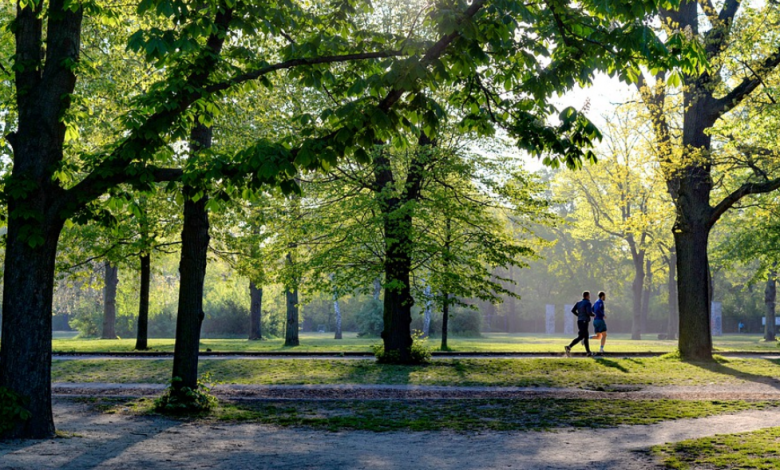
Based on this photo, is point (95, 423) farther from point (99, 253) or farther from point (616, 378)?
point (99, 253)

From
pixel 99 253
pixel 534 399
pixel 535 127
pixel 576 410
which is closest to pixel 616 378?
pixel 534 399

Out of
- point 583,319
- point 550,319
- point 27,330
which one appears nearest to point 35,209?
point 27,330

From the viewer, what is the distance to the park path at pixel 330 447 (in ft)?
24.8

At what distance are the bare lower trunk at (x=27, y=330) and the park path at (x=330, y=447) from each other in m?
0.49

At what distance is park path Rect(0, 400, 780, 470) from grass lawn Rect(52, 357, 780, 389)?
16.9ft

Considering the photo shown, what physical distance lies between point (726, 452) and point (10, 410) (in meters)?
8.14

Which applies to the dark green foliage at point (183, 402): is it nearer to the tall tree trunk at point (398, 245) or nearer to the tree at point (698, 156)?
the tall tree trunk at point (398, 245)

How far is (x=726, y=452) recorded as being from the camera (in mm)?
7910

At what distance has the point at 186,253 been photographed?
478 inches

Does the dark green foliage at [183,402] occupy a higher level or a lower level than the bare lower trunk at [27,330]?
lower

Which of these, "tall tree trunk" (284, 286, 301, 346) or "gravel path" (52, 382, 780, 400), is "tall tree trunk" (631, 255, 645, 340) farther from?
"gravel path" (52, 382, 780, 400)

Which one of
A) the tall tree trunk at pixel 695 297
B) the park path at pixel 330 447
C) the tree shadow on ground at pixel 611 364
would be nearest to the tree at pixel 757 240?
the tall tree trunk at pixel 695 297

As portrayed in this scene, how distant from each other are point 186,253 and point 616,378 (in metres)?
9.58

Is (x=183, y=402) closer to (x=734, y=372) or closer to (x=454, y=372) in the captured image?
(x=454, y=372)
